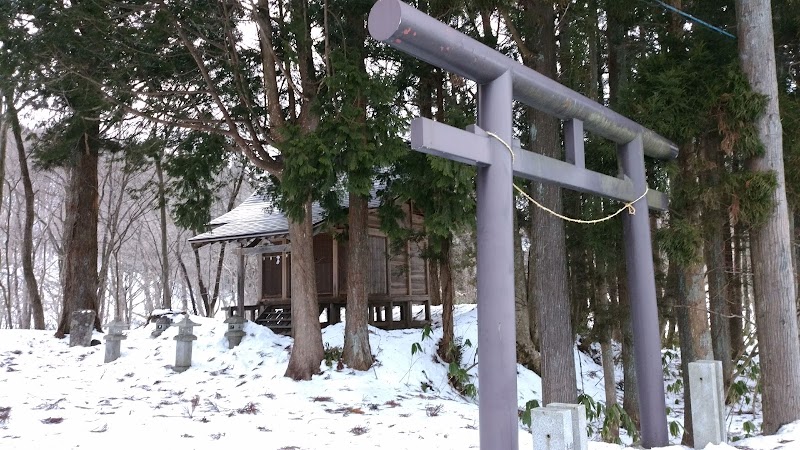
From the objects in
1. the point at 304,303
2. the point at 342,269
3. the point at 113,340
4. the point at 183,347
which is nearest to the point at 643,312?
the point at 304,303

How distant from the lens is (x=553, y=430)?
4035 millimetres

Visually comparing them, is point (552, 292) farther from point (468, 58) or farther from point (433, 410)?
point (468, 58)

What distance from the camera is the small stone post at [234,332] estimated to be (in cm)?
1289

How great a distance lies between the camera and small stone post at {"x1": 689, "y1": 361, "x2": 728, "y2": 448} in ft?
18.3

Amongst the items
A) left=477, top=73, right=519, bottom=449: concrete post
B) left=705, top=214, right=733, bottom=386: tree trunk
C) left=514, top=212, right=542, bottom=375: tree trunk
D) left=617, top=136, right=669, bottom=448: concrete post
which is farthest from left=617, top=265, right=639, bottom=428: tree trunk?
left=477, top=73, right=519, bottom=449: concrete post

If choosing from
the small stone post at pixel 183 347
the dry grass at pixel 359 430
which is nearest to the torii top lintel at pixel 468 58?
the dry grass at pixel 359 430

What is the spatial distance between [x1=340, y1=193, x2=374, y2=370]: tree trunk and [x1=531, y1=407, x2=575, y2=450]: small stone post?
7666mm

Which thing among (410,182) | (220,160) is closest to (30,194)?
(220,160)

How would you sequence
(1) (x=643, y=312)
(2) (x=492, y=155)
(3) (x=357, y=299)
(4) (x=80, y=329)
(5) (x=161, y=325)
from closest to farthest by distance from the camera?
(2) (x=492, y=155), (1) (x=643, y=312), (3) (x=357, y=299), (4) (x=80, y=329), (5) (x=161, y=325)

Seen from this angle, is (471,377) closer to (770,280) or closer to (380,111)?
(380,111)

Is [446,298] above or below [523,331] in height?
above

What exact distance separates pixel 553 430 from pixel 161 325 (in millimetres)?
13648

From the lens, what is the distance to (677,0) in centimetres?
876

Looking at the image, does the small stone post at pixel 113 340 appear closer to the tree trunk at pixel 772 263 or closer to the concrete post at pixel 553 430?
the concrete post at pixel 553 430
